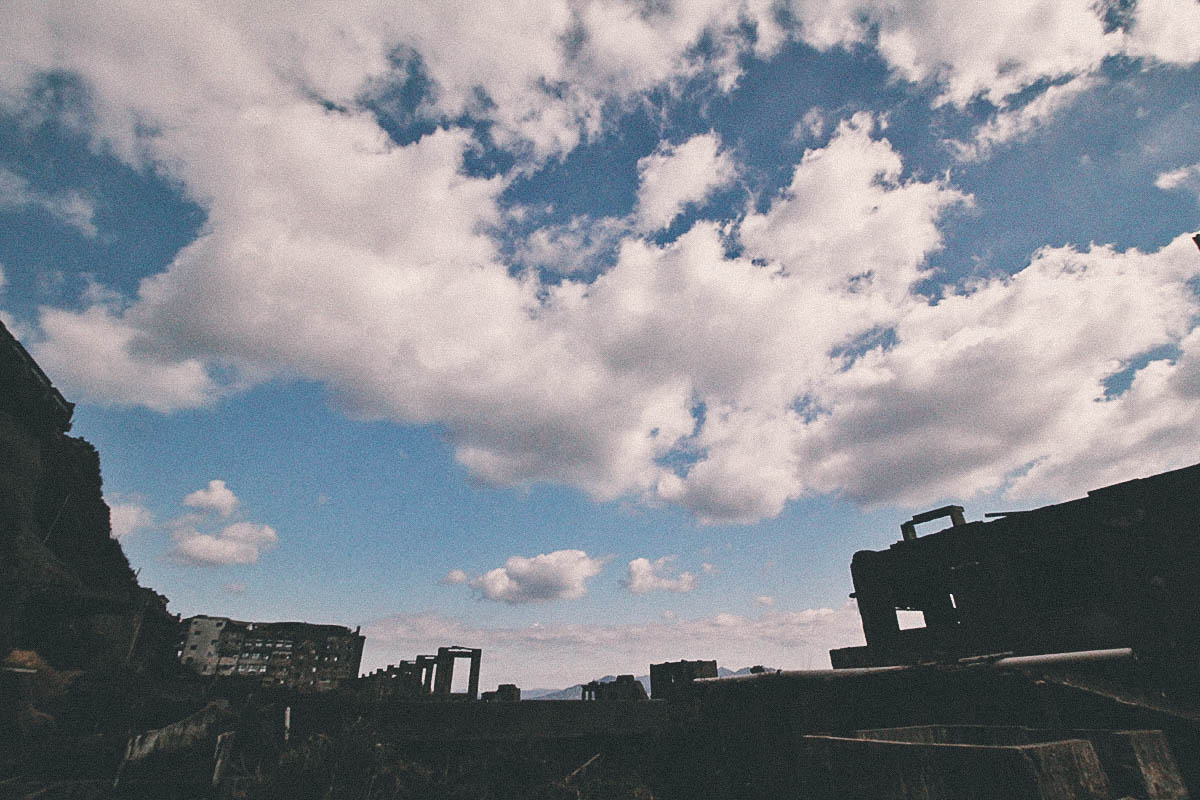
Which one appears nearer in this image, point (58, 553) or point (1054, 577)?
point (1054, 577)

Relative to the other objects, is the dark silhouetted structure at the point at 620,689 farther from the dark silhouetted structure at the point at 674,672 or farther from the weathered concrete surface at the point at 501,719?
the weathered concrete surface at the point at 501,719

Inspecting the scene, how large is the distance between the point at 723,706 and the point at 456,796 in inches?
149

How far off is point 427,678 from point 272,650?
13437mm

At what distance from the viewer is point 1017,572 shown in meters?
14.6

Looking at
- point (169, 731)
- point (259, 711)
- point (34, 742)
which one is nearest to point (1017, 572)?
point (259, 711)

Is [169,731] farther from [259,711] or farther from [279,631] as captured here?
[279,631]

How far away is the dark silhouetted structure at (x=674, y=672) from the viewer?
15.2 meters

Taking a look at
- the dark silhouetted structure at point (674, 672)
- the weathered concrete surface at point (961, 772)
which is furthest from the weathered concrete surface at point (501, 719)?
the dark silhouetted structure at point (674, 672)

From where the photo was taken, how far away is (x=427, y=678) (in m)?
19.6

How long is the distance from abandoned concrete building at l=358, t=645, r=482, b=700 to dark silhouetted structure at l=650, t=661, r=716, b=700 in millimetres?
4184

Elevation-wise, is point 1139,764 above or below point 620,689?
above

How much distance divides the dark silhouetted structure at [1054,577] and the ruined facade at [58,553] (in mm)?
24007

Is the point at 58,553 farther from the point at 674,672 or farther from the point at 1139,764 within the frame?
the point at 1139,764

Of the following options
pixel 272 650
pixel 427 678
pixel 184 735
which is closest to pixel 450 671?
pixel 427 678
